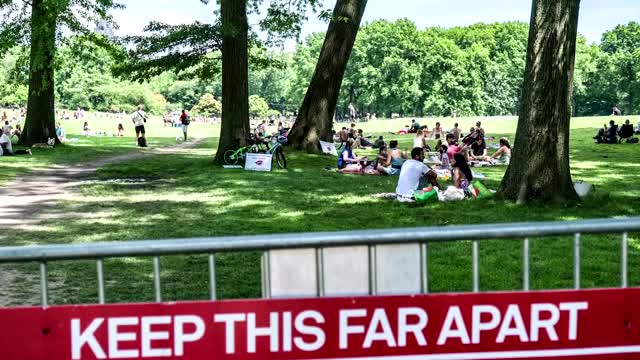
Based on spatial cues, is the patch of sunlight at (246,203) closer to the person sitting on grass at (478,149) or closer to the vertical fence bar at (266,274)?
the vertical fence bar at (266,274)

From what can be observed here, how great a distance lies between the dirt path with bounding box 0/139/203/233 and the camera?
11.5 meters

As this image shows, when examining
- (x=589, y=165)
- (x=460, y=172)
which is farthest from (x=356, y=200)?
(x=589, y=165)

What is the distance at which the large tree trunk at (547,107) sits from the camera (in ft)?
38.7

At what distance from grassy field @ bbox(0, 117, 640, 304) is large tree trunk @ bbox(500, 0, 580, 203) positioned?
0.46 meters

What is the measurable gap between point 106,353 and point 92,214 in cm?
951

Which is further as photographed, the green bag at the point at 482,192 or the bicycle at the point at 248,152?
the bicycle at the point at 248,152

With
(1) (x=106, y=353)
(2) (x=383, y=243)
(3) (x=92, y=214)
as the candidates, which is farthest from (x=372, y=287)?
(3) (x=92, y=214)

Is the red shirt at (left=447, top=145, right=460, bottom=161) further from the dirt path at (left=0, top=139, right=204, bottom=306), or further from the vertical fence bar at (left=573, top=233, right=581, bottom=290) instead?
the vertical fence bar at (left=573, top=233, right=581, bottom=290)

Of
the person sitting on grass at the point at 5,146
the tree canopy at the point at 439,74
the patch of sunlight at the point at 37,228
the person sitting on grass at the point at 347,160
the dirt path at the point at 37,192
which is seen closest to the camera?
the patch of sunlight at the point at 37,228

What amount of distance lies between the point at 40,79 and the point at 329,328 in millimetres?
27415

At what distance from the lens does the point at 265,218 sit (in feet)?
37.4

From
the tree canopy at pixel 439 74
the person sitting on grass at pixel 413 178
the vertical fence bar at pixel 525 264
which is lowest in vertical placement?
the person sitting on grass at pixel 413 178

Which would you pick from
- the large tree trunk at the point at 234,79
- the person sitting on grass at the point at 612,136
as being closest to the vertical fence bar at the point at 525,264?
the large tree trunk at the point at 234,79

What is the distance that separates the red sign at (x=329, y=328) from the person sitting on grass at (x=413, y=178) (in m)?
10.4
